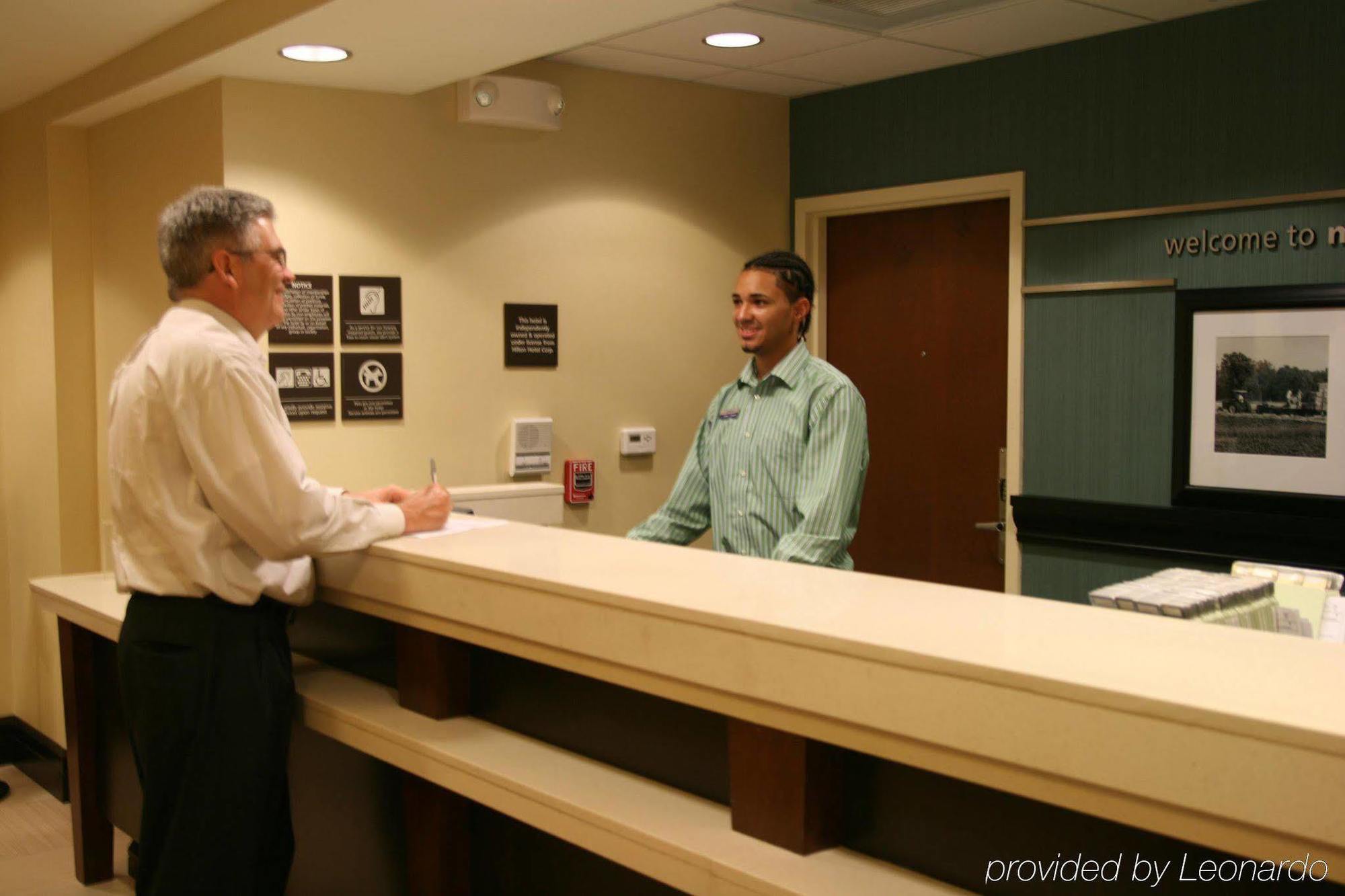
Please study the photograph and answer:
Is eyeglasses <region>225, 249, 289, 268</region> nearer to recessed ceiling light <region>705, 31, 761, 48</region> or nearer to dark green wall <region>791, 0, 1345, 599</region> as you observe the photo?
recessed ceiling light <region>705, 31, 761, 48</region>

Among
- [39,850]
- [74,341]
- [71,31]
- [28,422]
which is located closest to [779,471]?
[71,31]

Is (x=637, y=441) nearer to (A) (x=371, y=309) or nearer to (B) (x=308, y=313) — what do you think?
(A) (x=371, y=309)

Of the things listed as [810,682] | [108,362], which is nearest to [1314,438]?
[810,682]

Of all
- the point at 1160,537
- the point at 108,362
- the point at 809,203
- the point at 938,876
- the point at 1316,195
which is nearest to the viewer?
the point at 938,876

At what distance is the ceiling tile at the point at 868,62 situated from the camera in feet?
12.8

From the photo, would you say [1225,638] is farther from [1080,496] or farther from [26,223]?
[26,223]

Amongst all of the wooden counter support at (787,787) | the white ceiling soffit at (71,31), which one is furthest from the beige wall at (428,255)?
the wooden counter support at (787,787)

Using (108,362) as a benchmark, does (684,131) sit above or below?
above

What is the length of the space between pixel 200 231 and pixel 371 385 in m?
1.65

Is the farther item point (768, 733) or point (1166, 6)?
point (1166, 6)

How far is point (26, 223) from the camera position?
4.56 m

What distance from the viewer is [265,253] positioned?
2.16m

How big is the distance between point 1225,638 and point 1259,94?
272cm

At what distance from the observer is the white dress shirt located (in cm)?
192
